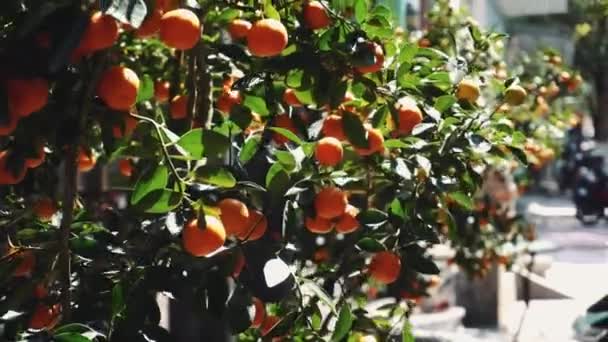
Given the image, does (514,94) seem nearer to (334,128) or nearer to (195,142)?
(334,128)

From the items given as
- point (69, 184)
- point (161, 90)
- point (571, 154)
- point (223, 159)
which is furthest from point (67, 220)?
point (571, 154)

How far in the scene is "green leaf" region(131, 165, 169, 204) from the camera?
1.11 m

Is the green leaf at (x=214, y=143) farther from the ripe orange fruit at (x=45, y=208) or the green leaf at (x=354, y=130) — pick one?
the ripe orange fruit at (x=45, y=208)

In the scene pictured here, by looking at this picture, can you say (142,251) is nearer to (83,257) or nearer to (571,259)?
(83,257)

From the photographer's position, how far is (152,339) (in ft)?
4.12

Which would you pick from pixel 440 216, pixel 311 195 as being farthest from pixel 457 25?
pixel 311 195

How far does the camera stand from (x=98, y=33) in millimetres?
969

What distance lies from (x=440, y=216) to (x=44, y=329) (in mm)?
1390

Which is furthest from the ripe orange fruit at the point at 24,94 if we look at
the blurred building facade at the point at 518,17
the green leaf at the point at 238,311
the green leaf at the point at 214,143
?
the blurred building facade at the point at 518,17

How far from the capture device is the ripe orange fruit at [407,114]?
5.01ft

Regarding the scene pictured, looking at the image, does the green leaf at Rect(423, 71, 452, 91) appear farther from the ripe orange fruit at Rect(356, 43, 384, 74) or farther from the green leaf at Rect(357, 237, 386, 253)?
the green leaf at Rect(357, 237, 386, 253)

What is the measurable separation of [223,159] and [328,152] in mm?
201

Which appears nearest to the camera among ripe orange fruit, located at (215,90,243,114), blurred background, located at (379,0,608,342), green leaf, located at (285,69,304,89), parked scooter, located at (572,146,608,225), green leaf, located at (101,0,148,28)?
green leaf, located at (101,0,148,28)

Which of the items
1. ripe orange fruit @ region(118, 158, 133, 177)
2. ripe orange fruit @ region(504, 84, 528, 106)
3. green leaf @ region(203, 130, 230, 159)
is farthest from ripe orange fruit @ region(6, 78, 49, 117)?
ripe orange fruit @ region(118, 158, 133, 177)
